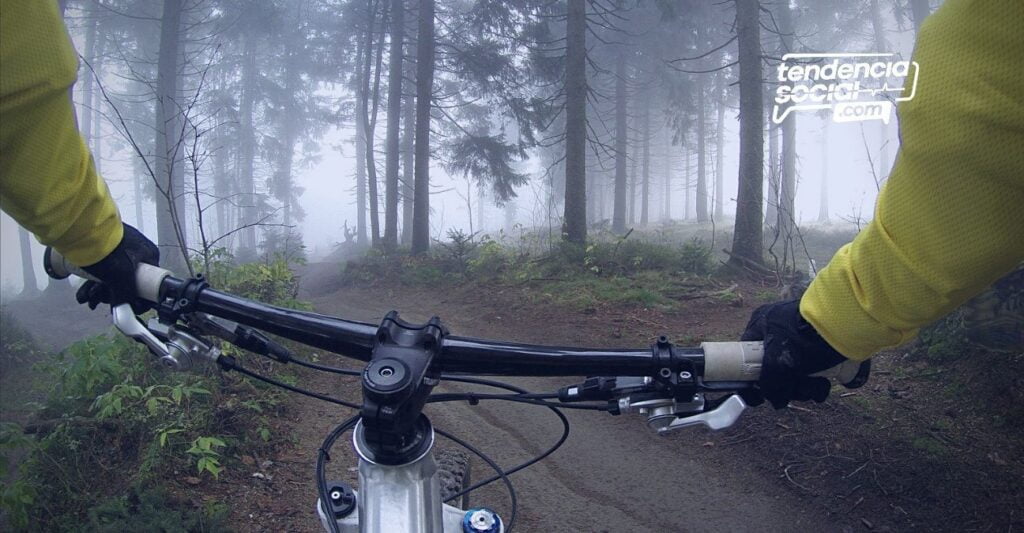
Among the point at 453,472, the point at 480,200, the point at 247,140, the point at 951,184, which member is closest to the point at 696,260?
the point at 453,472

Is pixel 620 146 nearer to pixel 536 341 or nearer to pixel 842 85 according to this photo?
pixel 536 341

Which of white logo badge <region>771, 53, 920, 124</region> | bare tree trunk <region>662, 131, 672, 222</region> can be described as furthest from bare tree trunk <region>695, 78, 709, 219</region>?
white logo badge <region>771, 53, 920, 124</region>

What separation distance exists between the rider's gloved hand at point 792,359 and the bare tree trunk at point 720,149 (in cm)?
2304

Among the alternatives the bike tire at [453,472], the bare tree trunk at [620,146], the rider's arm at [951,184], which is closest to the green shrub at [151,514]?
the bike tire at [453,472]

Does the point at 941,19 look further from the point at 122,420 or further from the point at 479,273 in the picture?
the point at 479,273

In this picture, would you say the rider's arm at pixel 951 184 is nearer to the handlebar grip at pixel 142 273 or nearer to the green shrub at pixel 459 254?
the handlebar grip at pixel 142 273

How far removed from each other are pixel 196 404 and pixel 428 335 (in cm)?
462

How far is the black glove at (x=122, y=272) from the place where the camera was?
1743 millimetres

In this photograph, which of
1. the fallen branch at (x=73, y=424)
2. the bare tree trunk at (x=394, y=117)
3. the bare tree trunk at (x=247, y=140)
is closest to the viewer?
the fallen branch at (x=73, y=424)

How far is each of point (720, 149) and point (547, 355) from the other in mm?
32574

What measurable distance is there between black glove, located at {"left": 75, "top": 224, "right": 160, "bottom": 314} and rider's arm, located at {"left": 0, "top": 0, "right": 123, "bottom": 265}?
0.11 m

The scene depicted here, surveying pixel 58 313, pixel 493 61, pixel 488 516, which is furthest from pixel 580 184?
pixel 58 313

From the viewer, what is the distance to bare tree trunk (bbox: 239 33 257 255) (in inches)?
900

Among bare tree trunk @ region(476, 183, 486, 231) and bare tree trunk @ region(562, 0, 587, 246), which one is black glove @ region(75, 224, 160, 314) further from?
bare tree trunk @ region(476, 183, 486, 231)
